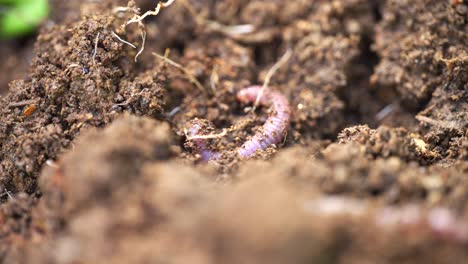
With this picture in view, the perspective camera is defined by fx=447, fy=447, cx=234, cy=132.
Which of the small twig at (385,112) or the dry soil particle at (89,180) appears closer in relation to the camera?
the dry soil particle at (89,180)

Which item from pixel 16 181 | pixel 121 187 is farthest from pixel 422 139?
pixel 16 181

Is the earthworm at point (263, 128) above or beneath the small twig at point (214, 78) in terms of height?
beneath

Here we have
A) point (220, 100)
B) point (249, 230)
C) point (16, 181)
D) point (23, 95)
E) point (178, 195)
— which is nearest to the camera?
point (249, 230)

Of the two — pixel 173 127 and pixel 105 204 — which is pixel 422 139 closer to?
pixel 173 127

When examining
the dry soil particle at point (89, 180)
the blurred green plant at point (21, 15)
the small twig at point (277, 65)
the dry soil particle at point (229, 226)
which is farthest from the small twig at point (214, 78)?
the blurred green plant at point (21, 15)

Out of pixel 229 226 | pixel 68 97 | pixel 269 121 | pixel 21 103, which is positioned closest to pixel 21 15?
pixel 21 103

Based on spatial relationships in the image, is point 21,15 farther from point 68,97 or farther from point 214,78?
point 214,78

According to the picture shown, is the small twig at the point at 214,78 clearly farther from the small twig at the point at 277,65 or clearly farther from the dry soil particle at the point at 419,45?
the dry soil particle at the point at 419,45
